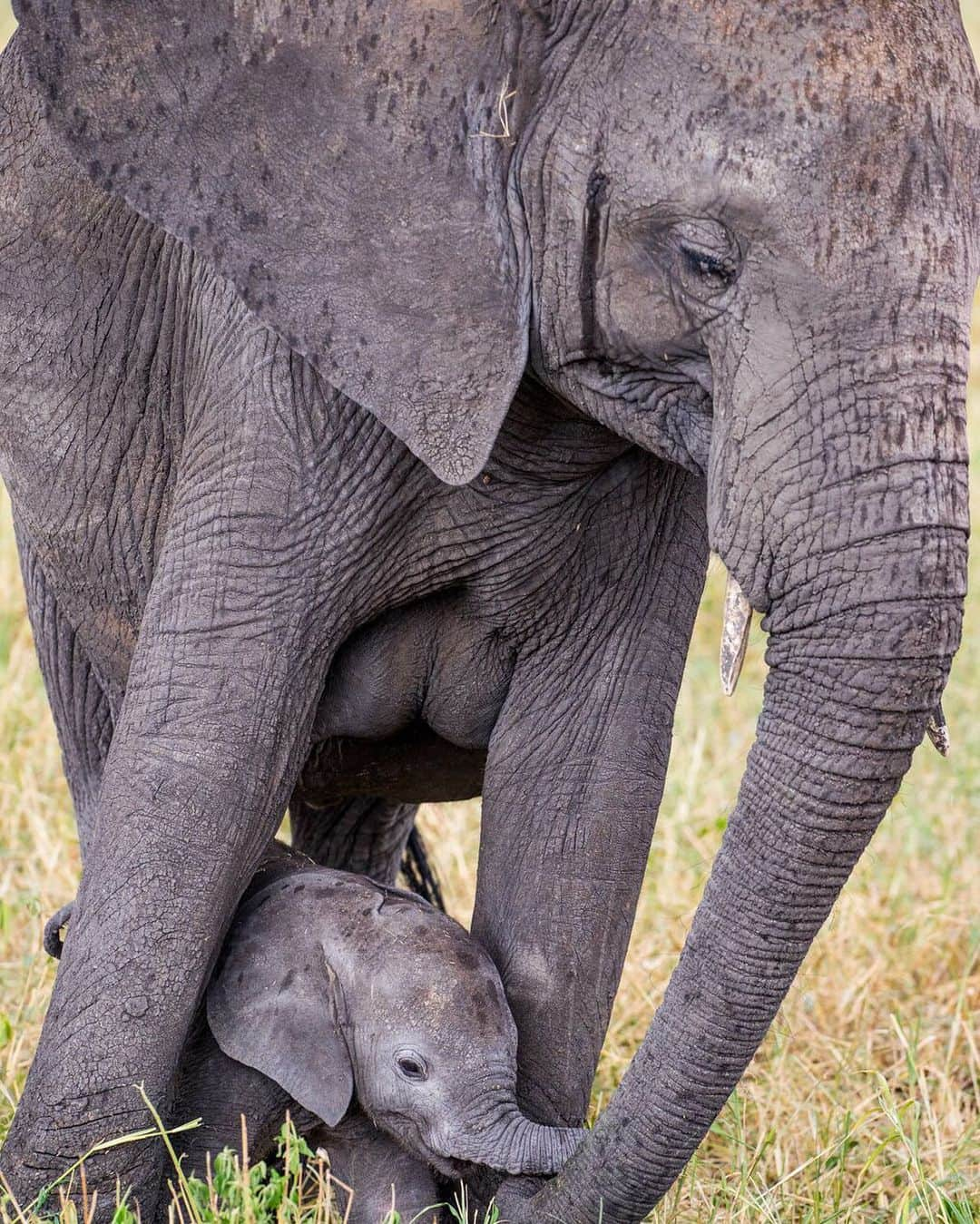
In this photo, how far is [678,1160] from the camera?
9.55 feet

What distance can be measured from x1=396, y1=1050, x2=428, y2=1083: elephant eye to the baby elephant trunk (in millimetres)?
141

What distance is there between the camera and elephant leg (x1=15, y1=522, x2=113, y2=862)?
3963 millimetres

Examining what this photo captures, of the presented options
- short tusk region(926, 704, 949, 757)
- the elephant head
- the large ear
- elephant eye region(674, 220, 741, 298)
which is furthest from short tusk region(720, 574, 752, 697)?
the large ear

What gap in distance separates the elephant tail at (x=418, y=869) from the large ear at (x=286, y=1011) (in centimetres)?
105

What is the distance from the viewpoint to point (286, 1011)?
3.35 m

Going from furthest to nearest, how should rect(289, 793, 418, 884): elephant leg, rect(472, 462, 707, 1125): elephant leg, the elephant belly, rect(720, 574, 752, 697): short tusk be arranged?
rect(289, 793, 418, 884): elephant leg
the elephant belly
rect(472, 462, 707, 1125): elephant leg
rect(720, 574, 752, 697): short tusk

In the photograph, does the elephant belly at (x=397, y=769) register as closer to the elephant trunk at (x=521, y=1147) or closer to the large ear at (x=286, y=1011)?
the large ear at (x=286, y=1011)

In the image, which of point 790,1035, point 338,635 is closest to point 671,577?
point 338,635

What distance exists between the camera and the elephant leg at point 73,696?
3963 mm

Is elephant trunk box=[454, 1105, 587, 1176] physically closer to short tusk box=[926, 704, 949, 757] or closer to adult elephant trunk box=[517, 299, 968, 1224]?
adult elephant trunk box=[517, 299, 968, 1224]

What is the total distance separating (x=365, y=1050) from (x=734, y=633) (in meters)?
1.06

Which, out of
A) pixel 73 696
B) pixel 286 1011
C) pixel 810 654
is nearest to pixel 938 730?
pixel 810 654

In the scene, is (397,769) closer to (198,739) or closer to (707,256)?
(198,739)

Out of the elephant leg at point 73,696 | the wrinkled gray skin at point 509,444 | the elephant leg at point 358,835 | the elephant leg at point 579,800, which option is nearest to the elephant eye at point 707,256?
the wrinkled gray skin at point 509,444
